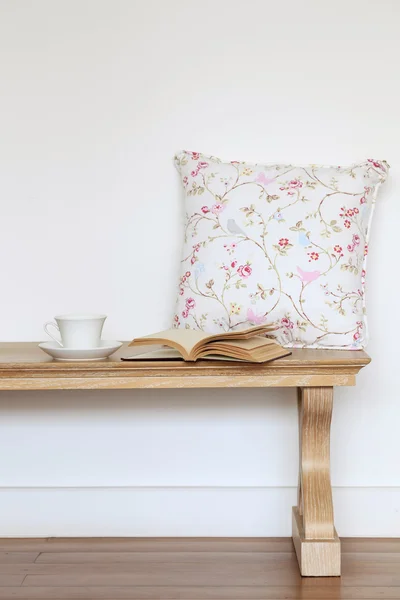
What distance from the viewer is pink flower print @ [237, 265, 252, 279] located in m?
1.87

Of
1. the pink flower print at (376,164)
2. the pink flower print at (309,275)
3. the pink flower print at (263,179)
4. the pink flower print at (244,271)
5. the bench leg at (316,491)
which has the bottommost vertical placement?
the bench leg at (316,491)

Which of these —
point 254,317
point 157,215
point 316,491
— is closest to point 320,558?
point 316,491

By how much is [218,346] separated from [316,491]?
46 centimetres

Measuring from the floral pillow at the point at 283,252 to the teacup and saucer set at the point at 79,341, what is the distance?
306 mm

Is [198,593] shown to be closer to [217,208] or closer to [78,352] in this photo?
[78,352]

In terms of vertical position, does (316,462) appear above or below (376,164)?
below

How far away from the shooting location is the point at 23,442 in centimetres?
209

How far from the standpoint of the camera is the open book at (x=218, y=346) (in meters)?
1.59

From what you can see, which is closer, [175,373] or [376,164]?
[175,373]

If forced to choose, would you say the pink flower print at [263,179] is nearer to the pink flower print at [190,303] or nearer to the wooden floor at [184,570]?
the pink flower print at [190,303]

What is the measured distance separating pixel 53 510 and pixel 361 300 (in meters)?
1.06

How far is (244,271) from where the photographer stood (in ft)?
6.14

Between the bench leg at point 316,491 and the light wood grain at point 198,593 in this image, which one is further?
the bench leg at point 316,491

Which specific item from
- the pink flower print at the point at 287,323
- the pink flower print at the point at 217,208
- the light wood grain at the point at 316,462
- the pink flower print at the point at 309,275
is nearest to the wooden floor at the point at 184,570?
the light wood grain at the point at 316,462
